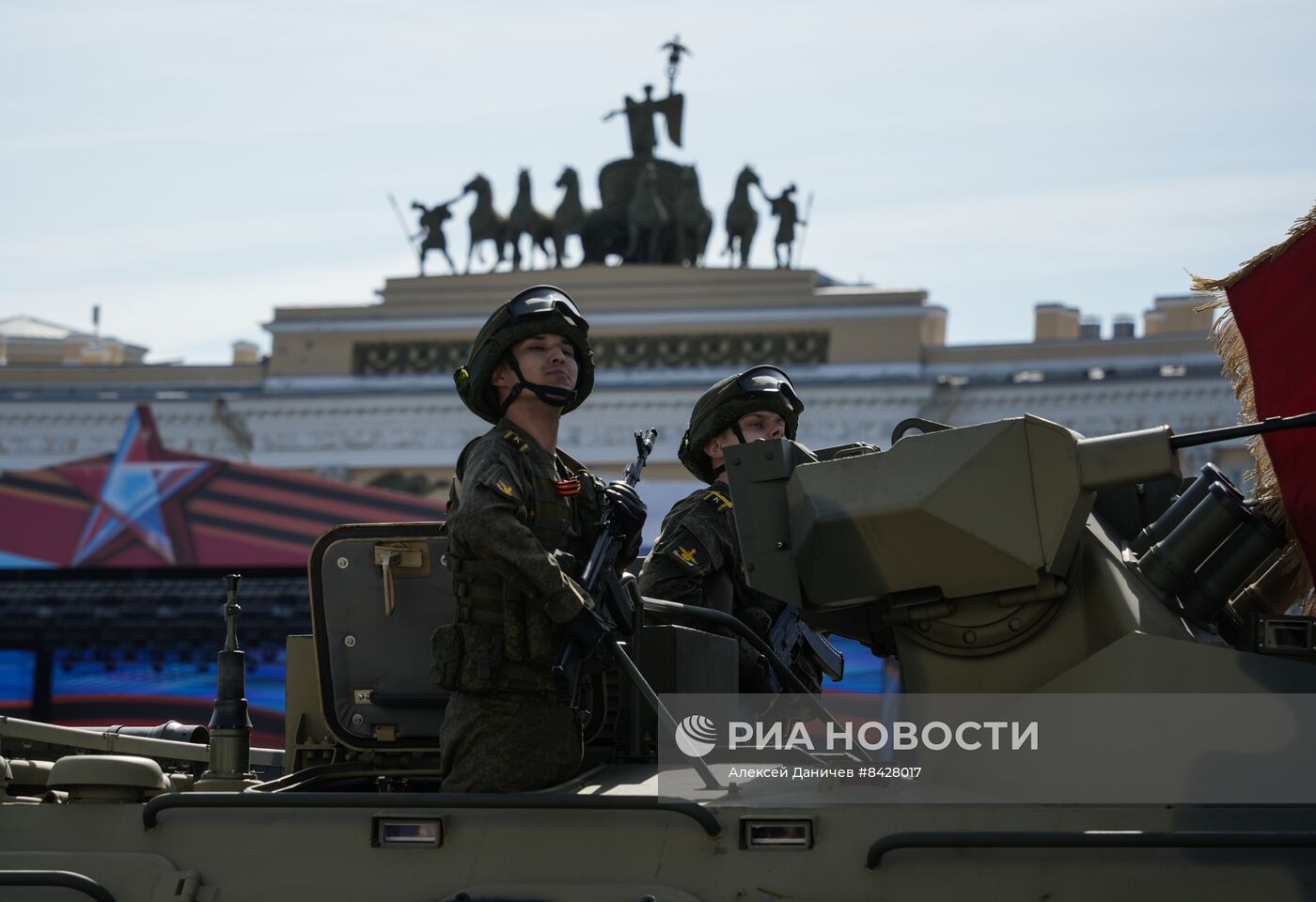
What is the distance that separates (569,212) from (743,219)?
434 cm

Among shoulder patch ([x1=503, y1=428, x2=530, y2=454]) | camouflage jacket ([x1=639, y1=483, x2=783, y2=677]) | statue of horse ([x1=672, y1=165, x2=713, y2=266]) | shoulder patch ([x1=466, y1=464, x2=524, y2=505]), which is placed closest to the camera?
shoulder patch ([x1=466, y1=464, x2=524, y2=505])

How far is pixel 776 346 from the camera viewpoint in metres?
50.1

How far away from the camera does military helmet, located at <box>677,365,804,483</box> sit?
6159mm

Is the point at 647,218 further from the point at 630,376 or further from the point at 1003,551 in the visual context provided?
the point at 1003,551

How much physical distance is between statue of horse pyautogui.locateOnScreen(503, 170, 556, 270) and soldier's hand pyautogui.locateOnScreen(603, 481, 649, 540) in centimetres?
4850

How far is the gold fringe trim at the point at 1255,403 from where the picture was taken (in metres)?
4.80

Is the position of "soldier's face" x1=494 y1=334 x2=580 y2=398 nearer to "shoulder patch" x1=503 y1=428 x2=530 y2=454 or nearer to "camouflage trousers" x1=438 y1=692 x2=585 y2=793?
"shoulder patch" x1=503 y1=428 x2=530 y2=454

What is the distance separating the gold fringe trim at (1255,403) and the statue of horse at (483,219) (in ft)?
159

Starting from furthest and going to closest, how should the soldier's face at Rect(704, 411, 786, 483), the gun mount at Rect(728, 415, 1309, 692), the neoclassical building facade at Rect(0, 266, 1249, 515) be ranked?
1. the neoclassical building facade at Rect(0, 266, 1249, 515)
2. the soldier's face at Rect(704, 411, 786, 483)
3. the gun mount at Rect(728, 415, 1309, 692)

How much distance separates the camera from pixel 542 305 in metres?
4.88

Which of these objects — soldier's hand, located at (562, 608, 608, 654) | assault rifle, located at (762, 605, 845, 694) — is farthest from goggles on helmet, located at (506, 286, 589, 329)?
assault rifle, located at (762, 605, 845, 694)

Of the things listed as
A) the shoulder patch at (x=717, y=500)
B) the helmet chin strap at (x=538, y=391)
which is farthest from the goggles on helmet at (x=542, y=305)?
the shoulder patch at (x=717, y=500)

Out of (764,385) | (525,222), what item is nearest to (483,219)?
(525,222)

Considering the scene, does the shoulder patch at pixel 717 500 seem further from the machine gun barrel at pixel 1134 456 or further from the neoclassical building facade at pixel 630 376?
the neoclassical building facade at pixel 630 376
